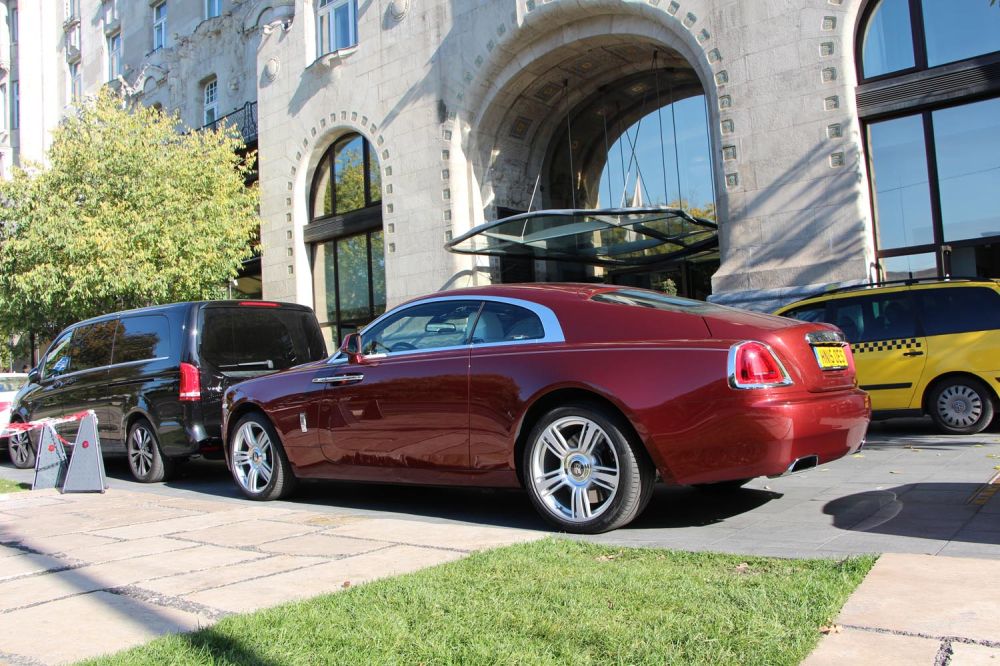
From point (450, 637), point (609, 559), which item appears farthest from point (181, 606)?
point (609, 559)

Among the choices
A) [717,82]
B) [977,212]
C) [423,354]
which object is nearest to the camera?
[423,354]

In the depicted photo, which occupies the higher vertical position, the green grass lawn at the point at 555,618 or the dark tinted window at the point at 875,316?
the dark tinted window at the point at 875,316

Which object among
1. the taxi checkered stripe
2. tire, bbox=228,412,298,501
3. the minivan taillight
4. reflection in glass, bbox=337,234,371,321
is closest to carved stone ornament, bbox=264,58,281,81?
reflection in glass, bbox=337,234,371,321

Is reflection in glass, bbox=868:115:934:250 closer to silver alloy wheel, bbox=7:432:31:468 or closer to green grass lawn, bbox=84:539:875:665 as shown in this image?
green grass lawn, bbox=84:539:875:665

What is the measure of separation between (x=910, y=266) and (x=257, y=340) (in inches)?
371

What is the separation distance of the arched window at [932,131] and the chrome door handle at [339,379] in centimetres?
919

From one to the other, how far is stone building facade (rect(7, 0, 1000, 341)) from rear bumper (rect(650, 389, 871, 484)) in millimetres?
8053

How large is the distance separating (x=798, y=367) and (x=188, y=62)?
83.8ft

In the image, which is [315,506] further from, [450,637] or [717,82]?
[717,82]

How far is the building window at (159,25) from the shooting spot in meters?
27.9

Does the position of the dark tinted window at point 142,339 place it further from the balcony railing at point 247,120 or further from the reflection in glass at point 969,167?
the balcony railing at point 247,120

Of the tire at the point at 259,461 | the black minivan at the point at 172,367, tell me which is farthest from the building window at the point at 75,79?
the tire at the point at 259,461

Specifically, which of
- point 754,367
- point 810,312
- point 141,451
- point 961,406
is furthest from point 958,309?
point 141,451

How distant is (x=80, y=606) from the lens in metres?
3.69
